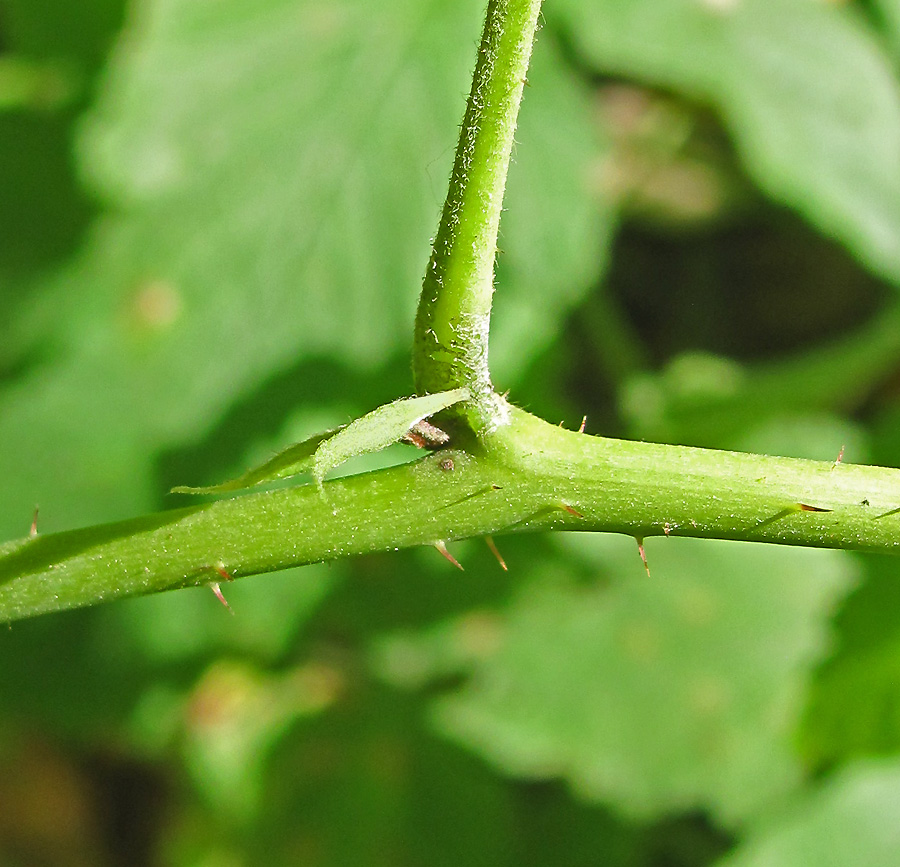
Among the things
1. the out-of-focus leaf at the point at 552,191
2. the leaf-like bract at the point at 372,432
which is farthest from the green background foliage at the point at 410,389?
the leaf-like bract at the point at 372,432

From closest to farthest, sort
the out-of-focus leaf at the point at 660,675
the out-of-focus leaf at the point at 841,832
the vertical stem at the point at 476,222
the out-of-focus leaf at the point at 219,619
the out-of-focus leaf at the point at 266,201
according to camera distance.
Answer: the vertical stem at the point at 476,222 → the out-of-focus leaf at the point at 841,832 → the out-of-focus leaf at the point at 266,201 → the out-of-focus leaf at the point at 219,619 → the out-of-focus leaf at the point at 660,675

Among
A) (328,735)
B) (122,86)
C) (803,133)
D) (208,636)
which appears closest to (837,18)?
(803,133)

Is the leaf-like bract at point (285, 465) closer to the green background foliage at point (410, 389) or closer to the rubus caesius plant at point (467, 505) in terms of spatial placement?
the rubus caesius plant at point (467, 505)

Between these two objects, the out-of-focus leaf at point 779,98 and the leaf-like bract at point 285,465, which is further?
the out-of-focus leaf at point 779,98

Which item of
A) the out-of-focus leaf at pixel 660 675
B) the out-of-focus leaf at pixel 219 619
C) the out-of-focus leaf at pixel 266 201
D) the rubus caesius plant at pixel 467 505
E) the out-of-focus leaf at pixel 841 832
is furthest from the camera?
the out-of-focus leaf at pixel 660 675

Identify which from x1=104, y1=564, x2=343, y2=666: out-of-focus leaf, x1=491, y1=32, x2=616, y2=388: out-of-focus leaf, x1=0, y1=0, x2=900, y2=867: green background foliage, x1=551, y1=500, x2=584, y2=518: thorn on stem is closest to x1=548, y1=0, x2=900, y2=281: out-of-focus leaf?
x1=0, y1=0, x2=900, y2=867: green background foliage

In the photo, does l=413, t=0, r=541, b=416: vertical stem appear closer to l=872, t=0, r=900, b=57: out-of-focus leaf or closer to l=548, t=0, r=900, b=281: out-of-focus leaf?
l=548, t=0, r=900, b=281: out-of-focus leaf
